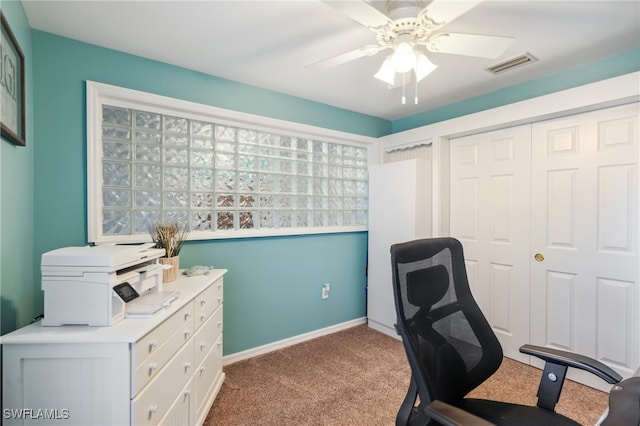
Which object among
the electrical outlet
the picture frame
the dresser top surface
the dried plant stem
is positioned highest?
the picture frame

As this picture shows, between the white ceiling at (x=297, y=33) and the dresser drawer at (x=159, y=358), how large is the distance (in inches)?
65.2

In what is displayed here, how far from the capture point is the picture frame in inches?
51.2

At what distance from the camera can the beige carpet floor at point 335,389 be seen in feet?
6.10

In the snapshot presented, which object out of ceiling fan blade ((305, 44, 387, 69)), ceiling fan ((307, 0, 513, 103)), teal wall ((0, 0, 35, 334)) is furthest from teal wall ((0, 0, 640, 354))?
ceiling fan ((307, 0, 513, 103))

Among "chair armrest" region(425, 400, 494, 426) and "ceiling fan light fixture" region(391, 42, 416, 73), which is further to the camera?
"ceiling fan light fixture" region(391, 42, 416, 73)

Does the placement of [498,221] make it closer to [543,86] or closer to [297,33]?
[543,86]

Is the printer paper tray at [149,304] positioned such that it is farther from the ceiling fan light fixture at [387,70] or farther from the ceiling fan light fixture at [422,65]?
the ceiling fan light fixture at [422,65]

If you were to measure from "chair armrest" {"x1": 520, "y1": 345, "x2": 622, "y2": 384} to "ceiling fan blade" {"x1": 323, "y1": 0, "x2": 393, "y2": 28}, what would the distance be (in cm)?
158

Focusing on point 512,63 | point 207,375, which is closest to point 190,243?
point 207,375

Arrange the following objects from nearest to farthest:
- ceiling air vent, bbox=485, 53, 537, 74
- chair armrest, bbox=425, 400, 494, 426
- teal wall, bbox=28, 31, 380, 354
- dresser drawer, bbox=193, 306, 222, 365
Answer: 1. chair armrest, bbox=425, 400, 494, 426
2. dresser drawer, bbox=193, 306, 222, 365
3. teal wall, bbox=28, 31, 380, 354
4. ceiling air vent, bbox=485, 53, 537, 74

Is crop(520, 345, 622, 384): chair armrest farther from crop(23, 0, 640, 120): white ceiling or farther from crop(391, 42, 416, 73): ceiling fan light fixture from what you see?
crop(23, 0, 640, 120): white ceiling

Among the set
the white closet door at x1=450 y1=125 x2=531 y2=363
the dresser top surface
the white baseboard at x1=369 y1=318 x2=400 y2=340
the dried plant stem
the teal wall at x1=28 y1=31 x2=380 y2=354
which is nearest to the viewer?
the dresser top surface

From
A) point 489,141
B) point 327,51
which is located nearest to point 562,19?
point 489,141

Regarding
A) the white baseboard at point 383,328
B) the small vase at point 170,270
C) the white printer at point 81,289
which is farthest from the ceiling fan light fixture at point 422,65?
the white baseboard at point 383,328
